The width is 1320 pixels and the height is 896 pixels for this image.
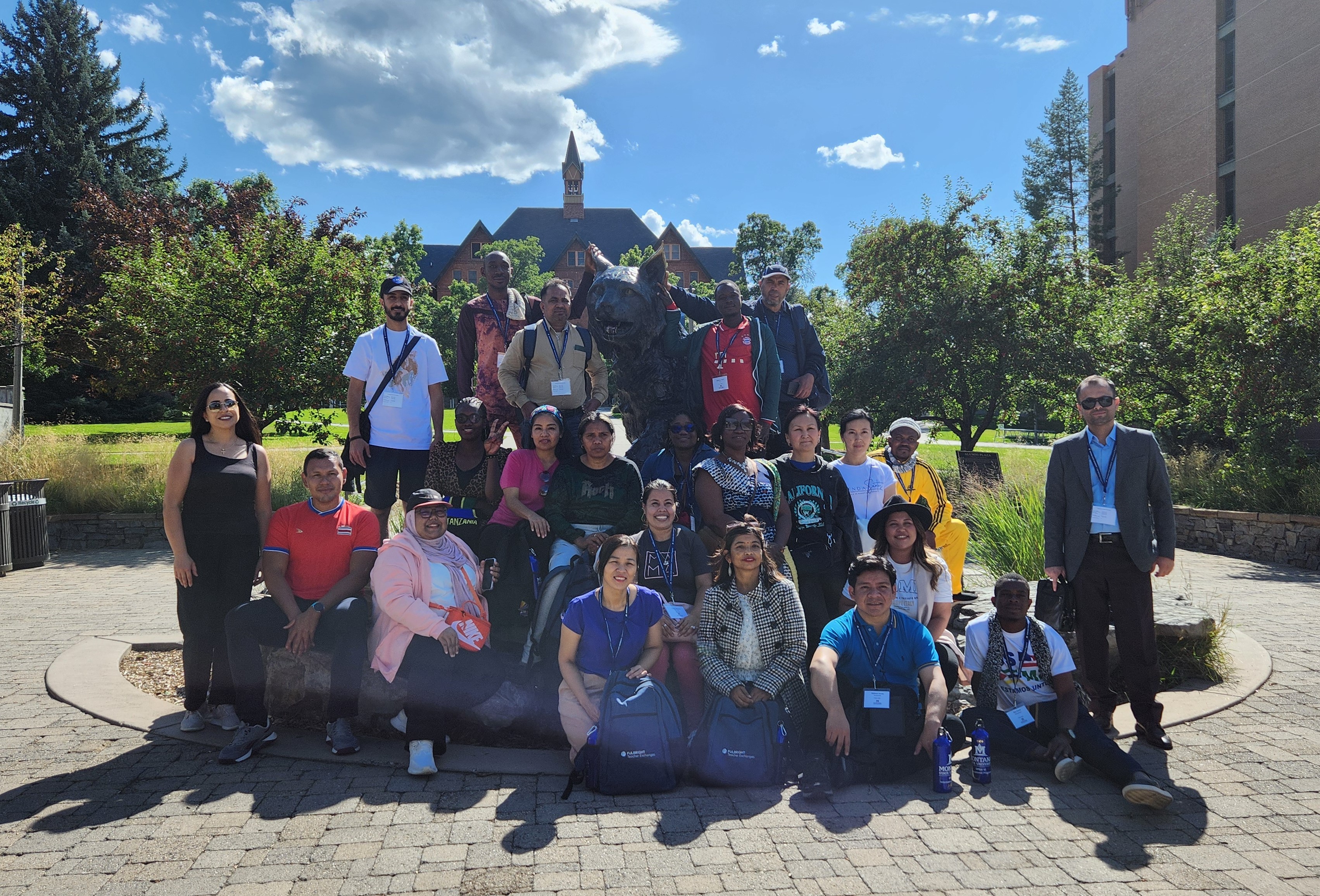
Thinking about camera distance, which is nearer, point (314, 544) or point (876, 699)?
point (876, 699)

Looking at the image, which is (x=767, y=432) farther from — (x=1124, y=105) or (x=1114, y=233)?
(x=1114, y=233)

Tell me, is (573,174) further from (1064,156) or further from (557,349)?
(557,349)

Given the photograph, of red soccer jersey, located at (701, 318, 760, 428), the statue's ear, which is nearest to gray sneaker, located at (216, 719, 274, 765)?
red soccer jersey, located at (701, 318, 760, 428)

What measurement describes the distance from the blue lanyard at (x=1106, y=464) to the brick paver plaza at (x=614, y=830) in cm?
145

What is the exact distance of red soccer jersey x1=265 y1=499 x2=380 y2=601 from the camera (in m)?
4.69

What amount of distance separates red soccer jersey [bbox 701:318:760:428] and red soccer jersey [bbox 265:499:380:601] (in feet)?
8.45

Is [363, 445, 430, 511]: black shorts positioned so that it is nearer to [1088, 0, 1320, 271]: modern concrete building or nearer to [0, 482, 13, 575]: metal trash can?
[0, 482, 13, 575]: metal trash can

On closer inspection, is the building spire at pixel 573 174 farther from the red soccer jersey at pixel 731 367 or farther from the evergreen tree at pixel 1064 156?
the red soccer jersey at pixel 731 367

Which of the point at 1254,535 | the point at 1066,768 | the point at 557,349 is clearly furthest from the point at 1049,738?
the point at 1254,535

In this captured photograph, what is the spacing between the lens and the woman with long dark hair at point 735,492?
4938mm

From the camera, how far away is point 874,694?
4.15 m

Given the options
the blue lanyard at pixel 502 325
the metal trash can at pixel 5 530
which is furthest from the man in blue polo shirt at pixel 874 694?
the metal trash can at pixel 5 530

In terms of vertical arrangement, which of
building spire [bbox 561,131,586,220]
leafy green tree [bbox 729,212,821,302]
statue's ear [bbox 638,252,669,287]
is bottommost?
statue's ear [bbox 638,252,669,287]

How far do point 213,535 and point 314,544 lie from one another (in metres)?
0.54
